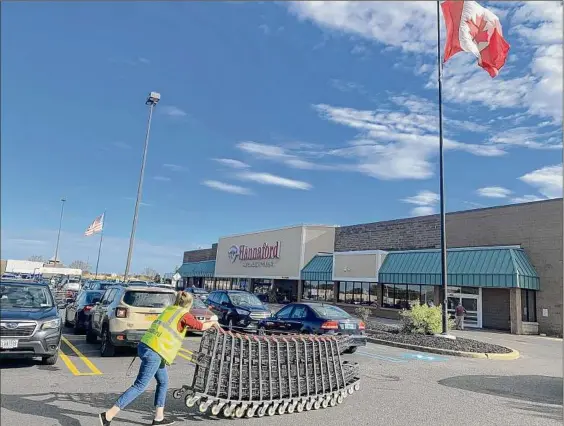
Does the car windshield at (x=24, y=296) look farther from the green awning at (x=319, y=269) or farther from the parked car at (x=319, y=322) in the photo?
the green awning at (x=319, y=269)

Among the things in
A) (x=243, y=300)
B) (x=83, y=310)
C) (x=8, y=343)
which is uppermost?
(x=243, y=300)

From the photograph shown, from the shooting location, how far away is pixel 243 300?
704 inches

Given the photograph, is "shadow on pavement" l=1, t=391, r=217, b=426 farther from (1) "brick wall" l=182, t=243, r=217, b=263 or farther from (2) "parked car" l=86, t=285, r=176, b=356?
(1) "brick wall" l=182, t=243, r=217, b=263

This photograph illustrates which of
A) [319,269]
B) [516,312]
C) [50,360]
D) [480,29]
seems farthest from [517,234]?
[50,360]

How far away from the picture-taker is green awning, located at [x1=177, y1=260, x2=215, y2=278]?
197ft

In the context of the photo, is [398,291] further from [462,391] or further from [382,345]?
[462,391]

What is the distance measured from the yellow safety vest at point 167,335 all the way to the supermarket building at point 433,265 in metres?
15.9

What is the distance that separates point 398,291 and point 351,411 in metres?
25.7

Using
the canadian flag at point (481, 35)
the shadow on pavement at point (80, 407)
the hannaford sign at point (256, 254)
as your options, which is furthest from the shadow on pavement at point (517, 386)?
the hannaford sign at point (256, 254)

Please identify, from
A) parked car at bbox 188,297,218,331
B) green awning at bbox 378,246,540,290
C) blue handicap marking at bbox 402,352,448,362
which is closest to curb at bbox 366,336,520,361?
blue handicap marking at bbox 402,352,448,362

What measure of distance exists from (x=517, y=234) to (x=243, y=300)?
1699 centimetres

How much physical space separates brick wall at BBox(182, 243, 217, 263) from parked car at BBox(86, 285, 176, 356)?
5076 centimetres

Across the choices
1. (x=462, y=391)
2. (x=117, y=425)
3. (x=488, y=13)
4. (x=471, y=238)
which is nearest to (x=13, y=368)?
(x=117, y=425)

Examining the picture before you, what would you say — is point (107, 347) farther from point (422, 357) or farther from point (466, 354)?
point (466, 354)
